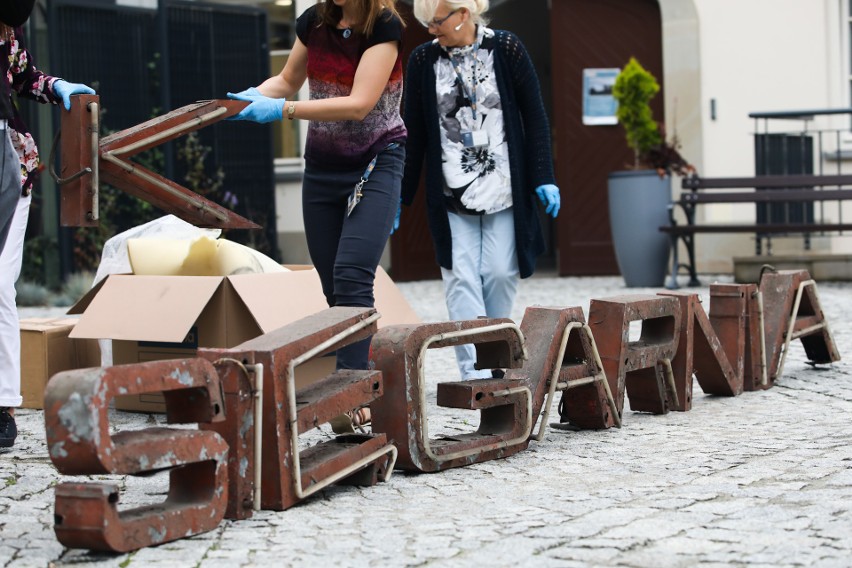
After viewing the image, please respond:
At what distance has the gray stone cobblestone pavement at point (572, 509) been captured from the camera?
2811 millimetres

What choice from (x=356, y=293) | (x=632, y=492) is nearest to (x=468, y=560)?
(x=632, y=492)

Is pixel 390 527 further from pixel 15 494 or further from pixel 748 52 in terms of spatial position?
pixel 748 52

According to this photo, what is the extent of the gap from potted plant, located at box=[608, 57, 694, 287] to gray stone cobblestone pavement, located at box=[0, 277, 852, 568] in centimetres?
672

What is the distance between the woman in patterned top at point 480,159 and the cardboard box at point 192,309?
566mm

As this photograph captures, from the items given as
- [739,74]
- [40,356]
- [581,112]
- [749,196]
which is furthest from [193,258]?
[739,74]

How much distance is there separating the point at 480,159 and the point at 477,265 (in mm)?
391

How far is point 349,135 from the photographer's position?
4250mm

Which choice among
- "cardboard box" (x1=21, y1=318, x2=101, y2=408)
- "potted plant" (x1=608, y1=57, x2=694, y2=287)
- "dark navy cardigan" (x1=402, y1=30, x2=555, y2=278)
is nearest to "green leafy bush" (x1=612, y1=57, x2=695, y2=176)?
"potted plant" (x1=608, y1=57, x2=694, y2=287)

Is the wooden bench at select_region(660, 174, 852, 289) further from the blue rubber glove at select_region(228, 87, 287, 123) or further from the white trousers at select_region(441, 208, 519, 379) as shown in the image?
the blue rubber glove at select_region(228, 87, 287, 123)

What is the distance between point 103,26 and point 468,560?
960cm

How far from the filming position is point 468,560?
2756 millimetres

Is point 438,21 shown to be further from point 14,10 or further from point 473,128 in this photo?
point 14,10

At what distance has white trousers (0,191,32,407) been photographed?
424 cm

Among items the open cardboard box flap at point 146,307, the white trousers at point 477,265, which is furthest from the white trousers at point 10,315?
the white trousers at point 477,265
